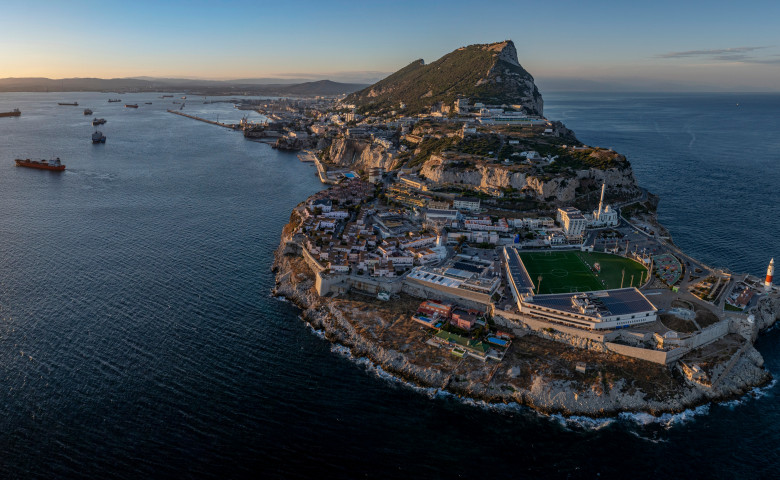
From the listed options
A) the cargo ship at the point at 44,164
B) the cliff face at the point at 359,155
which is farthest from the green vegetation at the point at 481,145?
the cargo ship at the point at 44,164

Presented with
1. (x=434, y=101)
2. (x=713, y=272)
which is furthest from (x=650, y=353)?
(x=434, y=101)

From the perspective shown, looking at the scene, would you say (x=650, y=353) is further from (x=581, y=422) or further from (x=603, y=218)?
(x=603, y=218)

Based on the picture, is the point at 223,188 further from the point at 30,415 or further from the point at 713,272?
the point at 713,272

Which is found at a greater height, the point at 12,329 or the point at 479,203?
the point at 479,203

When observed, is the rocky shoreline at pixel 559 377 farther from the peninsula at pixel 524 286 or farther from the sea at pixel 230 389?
the sea at pixel 230 389

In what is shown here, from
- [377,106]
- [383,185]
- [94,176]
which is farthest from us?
[377,106]

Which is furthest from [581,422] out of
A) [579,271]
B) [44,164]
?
[44,164]
